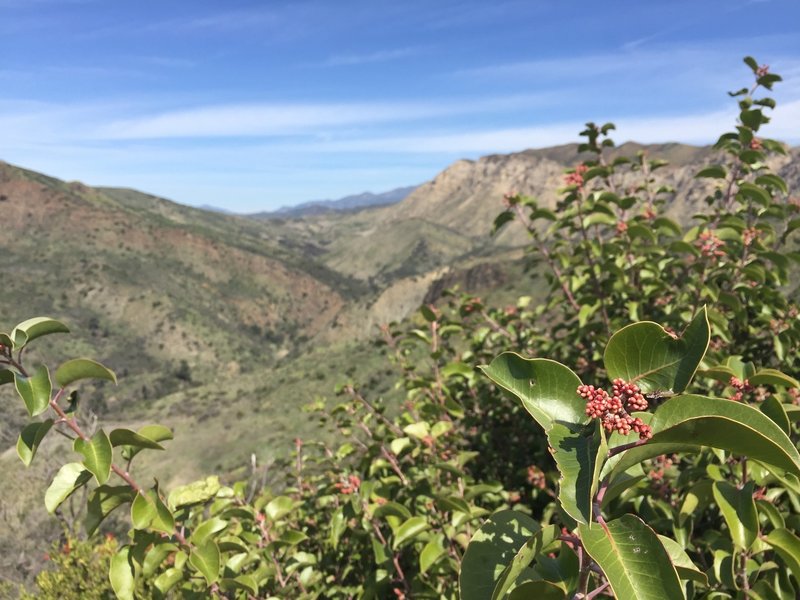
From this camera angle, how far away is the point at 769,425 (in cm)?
125

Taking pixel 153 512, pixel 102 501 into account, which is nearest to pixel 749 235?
pixel 153 512

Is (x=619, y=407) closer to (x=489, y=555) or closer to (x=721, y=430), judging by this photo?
(x=721, y=430)

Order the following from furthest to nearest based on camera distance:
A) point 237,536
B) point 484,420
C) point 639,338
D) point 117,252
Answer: point 117,252 → point 484,420 → point 237,536 → point 639,338

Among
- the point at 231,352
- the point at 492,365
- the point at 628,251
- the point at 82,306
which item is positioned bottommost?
the point at 231,352

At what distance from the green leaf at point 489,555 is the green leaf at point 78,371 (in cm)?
177

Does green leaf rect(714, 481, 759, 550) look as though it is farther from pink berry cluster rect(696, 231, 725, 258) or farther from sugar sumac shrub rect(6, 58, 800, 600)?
pink berry cluster rect(696, 231, 725, 258)

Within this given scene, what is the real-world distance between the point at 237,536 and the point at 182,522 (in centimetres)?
99

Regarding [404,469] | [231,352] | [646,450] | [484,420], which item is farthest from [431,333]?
[231,352]

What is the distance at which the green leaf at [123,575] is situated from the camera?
A: 266 cm

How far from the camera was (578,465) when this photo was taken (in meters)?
1.35

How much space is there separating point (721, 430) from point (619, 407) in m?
0.26

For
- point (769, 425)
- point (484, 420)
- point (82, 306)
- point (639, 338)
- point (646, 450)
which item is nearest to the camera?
point (769, 425)

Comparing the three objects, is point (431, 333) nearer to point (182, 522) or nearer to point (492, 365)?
point (182, 522)

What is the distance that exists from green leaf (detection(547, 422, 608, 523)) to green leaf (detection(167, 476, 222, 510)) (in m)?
2.37
